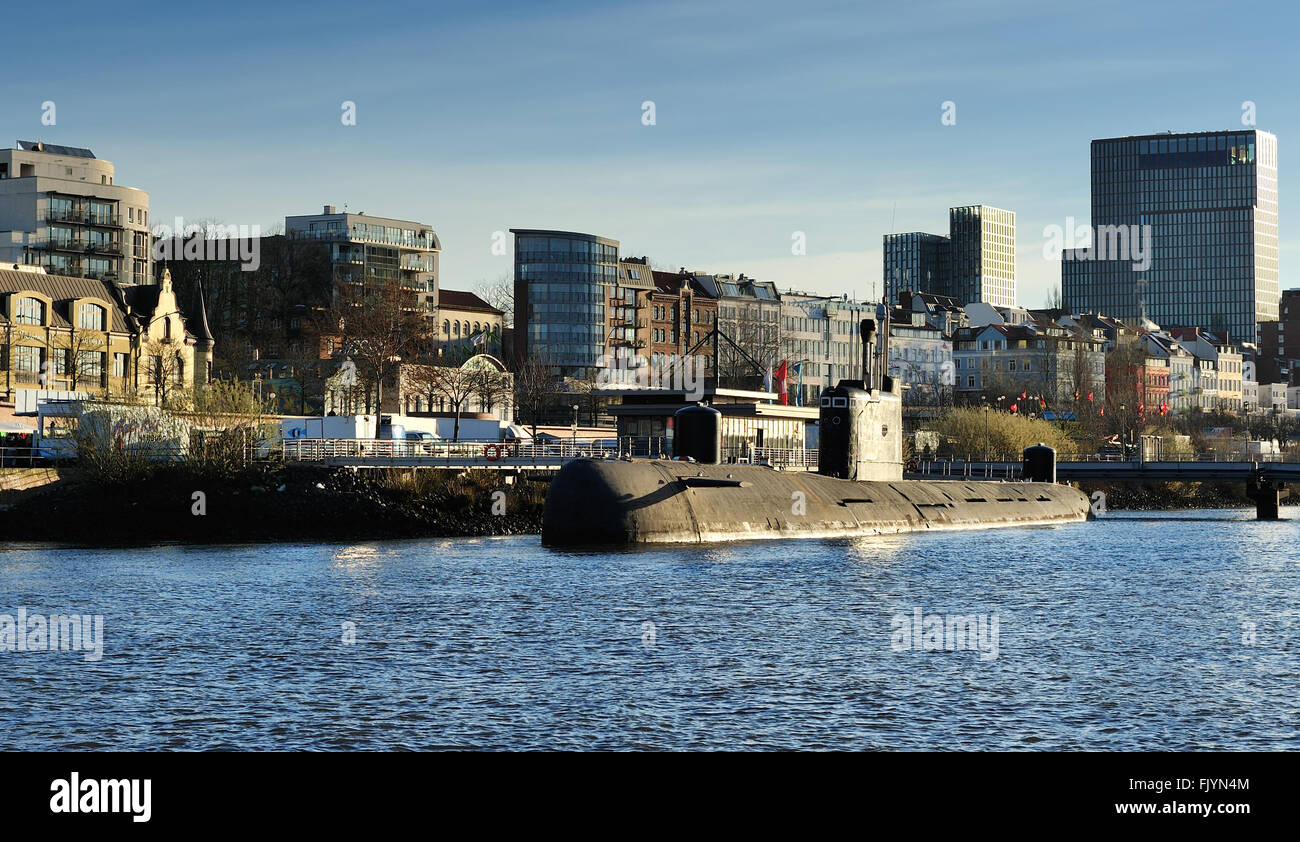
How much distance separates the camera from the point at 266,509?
73.1 meters

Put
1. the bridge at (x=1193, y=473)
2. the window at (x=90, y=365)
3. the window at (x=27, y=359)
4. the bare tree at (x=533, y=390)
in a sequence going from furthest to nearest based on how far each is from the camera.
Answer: the bare tree at (x=533, y=390), the window at (x=90, y=365), the window at (x=27, y=359), the bridge at (x=1193, y=473)

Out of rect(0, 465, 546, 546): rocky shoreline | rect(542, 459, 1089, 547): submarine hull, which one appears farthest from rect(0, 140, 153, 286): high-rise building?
rect(542, 459, 1089, 547): submarine hull

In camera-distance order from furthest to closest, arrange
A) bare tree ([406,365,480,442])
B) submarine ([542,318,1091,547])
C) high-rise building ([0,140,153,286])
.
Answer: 1. high-rise building ([0,140,153,286])
2. bare tree ([406,365,480,442])
3. submarine ([542,318,1091,547])

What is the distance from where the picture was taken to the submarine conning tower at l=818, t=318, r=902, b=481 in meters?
66.2

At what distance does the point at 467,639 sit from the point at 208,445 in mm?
45331

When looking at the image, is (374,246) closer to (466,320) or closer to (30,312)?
(466,320)

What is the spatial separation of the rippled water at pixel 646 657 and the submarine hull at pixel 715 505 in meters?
1.67

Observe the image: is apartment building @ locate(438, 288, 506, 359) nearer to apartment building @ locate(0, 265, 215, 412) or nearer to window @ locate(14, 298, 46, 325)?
apartment building @ locate(0, 265, 215, 412)

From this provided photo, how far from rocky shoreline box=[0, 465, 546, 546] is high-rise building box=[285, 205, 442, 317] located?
89.5 metres

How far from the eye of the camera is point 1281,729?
26.0 metres

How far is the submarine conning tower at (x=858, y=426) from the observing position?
6619 cm

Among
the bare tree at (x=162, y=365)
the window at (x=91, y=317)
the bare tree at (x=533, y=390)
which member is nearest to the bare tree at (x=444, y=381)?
the bare tree at (x=533, y=390)

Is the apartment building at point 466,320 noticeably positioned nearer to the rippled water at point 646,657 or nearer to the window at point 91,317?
the window at point 91,317
